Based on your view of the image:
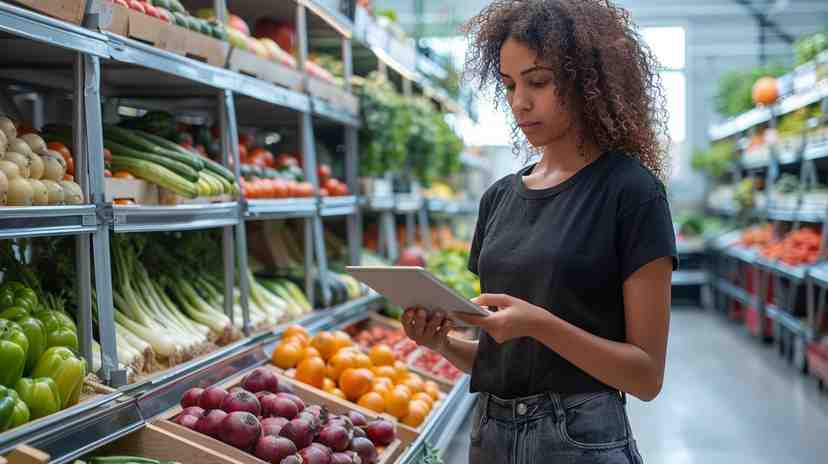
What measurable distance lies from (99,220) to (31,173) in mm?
227

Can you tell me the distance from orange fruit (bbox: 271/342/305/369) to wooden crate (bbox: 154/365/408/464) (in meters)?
0.05

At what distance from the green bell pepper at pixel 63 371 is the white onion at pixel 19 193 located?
38 centimetres

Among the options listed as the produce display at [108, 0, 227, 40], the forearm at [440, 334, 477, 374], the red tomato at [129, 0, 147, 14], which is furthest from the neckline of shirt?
the red tomato at [129, 0, 147, 14]

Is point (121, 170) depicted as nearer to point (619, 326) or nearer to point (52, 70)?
point (52, 70)

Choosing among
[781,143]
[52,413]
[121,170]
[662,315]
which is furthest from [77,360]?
[781,143]

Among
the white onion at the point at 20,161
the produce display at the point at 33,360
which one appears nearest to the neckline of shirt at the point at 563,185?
the produce display at the point at 33,360

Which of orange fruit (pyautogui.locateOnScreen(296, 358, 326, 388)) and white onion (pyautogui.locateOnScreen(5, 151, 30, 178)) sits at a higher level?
white onion (pyautogui.locateOnScreen(5, 151, 30, 178))

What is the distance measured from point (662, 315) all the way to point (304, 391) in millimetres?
1881

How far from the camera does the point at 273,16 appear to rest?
494 centimetres

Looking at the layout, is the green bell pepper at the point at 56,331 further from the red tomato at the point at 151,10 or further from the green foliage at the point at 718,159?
the green foliage at the point at 718,159

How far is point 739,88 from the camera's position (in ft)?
40.1

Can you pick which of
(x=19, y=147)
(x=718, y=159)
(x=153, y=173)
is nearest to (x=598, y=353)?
(x=19, y=147)

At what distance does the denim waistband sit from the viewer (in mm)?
1809

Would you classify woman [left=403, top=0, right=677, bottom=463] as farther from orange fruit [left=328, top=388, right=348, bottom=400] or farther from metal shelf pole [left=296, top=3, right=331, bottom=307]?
metal shelf pole [left=296, top=3, right=331, bottom=307]
